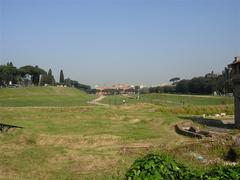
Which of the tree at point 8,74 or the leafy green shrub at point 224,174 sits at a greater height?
the tree at point 8,74

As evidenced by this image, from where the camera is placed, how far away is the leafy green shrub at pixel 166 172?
7.70m

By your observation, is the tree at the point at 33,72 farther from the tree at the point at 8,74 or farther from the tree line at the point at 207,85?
the tree line at the point at 207,85

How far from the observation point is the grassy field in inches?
775

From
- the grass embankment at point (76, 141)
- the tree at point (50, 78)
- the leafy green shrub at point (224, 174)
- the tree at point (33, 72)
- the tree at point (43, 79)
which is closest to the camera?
the leafy green shrub at point (224, 174)

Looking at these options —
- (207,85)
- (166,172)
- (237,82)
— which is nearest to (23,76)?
(207,85)

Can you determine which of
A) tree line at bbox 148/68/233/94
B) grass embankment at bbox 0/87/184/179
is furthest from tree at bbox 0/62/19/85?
grass embankment at bbox 0/87/184/179

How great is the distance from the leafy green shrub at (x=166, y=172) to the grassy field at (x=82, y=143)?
8.28 m

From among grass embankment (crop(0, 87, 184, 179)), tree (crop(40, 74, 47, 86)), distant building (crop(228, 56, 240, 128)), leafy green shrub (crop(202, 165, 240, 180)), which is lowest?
grass embankment (crop(0, 87, 184, 179))

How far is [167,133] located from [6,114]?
2210 cm

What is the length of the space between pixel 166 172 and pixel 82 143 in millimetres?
23984

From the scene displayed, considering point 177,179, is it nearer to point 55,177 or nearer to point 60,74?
point 55,177

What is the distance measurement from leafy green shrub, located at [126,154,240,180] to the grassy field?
27.2 feet

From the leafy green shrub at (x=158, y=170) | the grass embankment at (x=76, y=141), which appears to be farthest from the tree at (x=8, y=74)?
the leafy green shrub at (x=158, y=170)

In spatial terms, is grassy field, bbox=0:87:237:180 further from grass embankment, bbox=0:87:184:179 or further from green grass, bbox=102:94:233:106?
green grass, bbox=102:94:233:106
